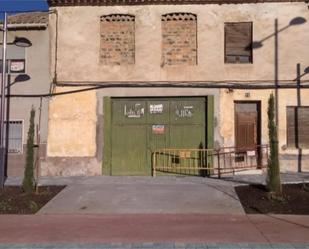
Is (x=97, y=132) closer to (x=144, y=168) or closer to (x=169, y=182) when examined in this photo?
(x=144, y=168)

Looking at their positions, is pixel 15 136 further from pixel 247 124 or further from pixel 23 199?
pixel 247 124

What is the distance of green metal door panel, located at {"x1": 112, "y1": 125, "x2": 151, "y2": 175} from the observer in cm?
1844

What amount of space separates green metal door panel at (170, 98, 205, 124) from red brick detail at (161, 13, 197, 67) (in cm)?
133

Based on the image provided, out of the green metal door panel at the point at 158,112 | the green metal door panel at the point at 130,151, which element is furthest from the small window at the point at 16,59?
the green metal door panel at the point at 158,112

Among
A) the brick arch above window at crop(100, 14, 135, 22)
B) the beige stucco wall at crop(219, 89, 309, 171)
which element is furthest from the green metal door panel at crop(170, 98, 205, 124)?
the brick arch above window at crop(100, 14, 135, 22)

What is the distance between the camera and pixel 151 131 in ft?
60.6

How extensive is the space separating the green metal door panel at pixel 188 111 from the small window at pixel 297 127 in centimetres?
296

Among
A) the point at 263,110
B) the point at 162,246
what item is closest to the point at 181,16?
the point at 263,110

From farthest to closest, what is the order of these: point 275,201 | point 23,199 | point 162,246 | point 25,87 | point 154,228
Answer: point 25,87
point 23,199
point 275,201
point 154,228
point 162,246

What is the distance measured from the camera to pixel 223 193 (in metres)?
14.2

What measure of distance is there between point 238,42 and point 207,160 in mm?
4190

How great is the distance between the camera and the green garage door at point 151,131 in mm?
18438

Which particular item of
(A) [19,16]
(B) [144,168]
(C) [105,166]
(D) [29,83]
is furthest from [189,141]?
(A) [19,16]

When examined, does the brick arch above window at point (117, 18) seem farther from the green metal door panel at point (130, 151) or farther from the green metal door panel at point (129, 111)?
the green metal door panel at point (130, 151)
